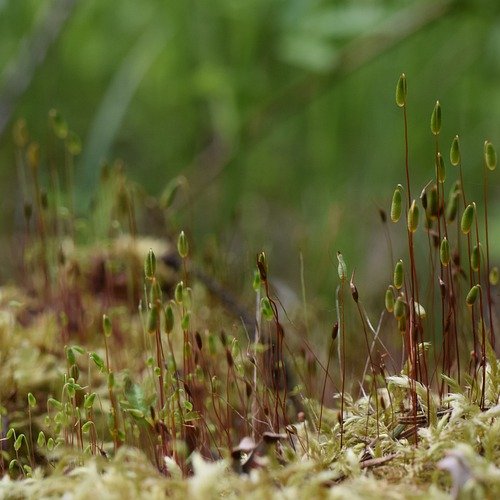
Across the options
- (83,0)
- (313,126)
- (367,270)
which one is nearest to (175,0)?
(83,0)

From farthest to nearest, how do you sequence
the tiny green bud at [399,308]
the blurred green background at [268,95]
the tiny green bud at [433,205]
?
the blurred green background at [268,95]
the tiny green bud at [433,205]
the tiny green bud at [399,308]

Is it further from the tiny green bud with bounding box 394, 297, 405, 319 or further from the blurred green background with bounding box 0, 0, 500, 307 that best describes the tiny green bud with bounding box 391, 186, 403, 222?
the blurred green background with bounding box 0, 0, 500, 307

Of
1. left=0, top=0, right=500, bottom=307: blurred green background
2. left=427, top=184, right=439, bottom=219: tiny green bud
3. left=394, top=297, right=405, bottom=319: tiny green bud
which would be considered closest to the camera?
left=394, top=297, right=405, bottom=319: tiny green bud

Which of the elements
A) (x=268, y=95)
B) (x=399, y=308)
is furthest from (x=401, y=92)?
(x=268, y=95)

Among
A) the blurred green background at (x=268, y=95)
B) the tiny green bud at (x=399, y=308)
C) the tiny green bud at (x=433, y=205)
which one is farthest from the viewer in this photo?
the blurred green background at (x=268, y=95)

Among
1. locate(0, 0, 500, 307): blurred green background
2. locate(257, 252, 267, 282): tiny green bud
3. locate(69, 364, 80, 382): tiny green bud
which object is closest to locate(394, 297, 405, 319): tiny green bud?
locate(257, 252, 267, 282): tiny green bud

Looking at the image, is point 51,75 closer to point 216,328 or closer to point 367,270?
point 367,270

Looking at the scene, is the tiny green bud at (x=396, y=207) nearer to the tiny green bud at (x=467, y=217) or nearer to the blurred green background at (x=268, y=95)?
the tiny green bud at (x=467, y=217)

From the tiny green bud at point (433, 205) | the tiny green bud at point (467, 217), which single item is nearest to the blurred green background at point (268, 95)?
the tiny green bud at point (433, 205)

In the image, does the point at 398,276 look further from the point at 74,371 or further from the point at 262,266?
the point at 74,371
